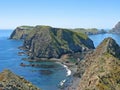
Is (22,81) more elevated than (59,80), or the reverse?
(22,81)

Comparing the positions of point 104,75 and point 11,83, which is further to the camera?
point 104,75

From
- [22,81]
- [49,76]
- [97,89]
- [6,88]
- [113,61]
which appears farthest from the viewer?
[49,76]

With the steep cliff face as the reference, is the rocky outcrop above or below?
above

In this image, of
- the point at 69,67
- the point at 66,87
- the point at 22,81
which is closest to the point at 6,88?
the point at 22,81

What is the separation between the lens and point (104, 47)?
14575cm

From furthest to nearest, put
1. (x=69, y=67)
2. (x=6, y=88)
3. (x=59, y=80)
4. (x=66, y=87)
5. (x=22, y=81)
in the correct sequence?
(x=69, y=67) → (x=59, y=80) → (x=66, y=87) → (x=22, y=81) → (x=6, y=88)

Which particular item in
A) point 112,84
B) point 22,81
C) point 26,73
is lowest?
point 26,73

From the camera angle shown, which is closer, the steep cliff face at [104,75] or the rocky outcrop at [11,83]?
the rocky outcrop at [11,83]

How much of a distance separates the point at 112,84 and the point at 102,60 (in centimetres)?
2597

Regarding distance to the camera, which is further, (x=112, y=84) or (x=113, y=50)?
(x=113, y=50)

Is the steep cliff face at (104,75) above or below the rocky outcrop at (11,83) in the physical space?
below

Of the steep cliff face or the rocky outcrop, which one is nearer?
the rocky outcrop

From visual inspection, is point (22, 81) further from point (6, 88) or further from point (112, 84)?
point (112, 84)

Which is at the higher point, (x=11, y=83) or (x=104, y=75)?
(x=11, y=83)
